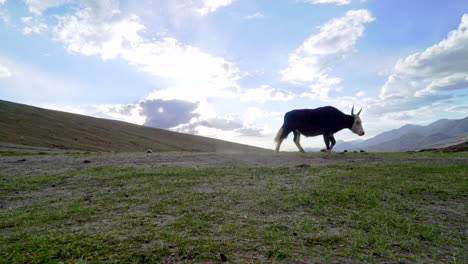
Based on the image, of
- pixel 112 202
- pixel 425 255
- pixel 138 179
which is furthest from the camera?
pixel 138 179

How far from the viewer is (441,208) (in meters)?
4.33

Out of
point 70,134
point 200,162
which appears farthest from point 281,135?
point 70,134

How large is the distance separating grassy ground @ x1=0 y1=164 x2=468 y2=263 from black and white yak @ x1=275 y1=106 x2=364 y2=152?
10.8 m

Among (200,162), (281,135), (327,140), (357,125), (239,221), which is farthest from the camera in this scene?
(281,135)

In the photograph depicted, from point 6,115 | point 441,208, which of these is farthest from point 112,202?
point 6,115

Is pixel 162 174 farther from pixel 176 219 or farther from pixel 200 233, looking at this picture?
pixel 200 233

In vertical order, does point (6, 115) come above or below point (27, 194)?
above

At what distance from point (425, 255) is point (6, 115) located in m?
72.7

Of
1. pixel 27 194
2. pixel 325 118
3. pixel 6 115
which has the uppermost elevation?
pixel 6 115

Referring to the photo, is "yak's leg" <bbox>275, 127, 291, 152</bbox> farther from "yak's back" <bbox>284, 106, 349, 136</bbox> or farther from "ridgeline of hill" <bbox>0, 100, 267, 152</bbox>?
"ridgeline of hill" <bbox>0, 100, 267, 152</bbox>

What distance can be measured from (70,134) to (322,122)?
5533cm

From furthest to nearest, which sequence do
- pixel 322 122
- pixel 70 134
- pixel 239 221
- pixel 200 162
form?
pixel 70 134 → pixel 322 122 → pixel 200 162 → pixel 239 221

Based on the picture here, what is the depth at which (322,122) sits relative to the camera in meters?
17.3

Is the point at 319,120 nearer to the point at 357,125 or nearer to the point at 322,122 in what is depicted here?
the point at 322,122
